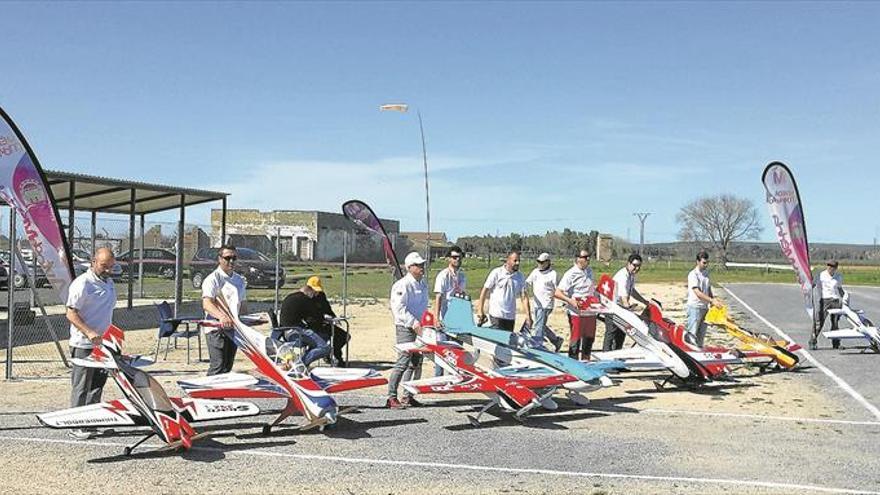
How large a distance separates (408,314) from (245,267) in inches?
854

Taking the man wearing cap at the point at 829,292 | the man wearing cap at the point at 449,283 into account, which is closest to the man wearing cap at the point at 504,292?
the man wearing cap at the point at 449,283

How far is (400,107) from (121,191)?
8.25m

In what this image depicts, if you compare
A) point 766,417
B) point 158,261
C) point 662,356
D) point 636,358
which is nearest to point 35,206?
point 636,358

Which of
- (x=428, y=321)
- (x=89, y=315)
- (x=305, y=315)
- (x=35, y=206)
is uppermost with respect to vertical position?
(x=35, y=206)

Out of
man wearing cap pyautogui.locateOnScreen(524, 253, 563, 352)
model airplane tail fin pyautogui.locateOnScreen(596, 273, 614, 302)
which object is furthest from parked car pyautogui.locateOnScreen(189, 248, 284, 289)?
model airplane tail fin pyautogui.locateOnScreen(596, 273, 614, 302)

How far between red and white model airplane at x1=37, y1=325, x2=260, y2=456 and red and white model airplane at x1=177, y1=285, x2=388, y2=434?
510 mm

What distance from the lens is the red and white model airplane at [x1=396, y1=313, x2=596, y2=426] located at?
8.48 meters

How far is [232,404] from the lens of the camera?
7391 millimetres

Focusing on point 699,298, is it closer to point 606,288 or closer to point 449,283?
point 606,288

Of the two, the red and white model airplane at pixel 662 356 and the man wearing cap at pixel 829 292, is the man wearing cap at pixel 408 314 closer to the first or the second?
the red and white model airplane at pixel 662 356

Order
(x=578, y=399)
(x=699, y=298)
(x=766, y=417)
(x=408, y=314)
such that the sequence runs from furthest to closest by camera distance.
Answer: (x=699, y=298) → (x=578, y=399) → (x=408, y=314) → (x=766, y=417)

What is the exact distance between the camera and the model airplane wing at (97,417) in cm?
668

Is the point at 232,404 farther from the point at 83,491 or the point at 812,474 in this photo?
the point at 812,474

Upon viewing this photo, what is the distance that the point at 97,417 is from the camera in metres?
6.82
